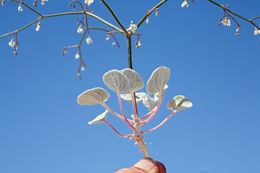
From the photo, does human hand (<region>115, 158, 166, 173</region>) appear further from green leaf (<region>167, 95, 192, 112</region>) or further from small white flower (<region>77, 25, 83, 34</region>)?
small white flower (<region>77, 25, 83, 34</region>)

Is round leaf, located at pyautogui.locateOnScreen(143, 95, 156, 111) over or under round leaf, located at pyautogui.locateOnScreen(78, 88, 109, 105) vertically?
under

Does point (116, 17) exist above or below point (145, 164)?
above

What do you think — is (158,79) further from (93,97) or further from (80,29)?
(80,29)

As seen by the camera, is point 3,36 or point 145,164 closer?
point 145,164

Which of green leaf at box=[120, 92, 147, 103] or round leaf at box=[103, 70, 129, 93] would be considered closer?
round leaf at box=[103, 70, 129, 93]

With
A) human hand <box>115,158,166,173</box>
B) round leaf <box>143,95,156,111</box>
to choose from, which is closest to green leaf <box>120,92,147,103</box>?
round leaf <box>143,95,156,111</box>

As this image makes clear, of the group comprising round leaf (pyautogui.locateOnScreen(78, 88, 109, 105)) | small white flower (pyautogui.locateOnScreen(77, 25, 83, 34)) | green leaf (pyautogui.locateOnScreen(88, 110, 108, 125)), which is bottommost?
green leaf (pyautogui.locateOnScreen(88, 110, 108, 125))

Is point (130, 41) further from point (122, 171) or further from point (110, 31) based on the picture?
point (122, 171)

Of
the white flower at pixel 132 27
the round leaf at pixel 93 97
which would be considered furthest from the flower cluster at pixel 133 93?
the white flower at pixel 132 27

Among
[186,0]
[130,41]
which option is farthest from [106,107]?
[186,0]
